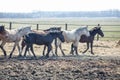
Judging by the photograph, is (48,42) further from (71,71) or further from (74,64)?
(71,71)

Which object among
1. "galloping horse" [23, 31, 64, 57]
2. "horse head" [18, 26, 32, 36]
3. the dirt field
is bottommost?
the dirt field

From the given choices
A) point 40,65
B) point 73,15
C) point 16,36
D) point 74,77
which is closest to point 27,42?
point 16,36

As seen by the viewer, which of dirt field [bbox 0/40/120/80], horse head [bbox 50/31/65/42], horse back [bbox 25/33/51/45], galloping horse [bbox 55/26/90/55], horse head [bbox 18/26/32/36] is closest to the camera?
dirt field [bbox 0/40/120/80]

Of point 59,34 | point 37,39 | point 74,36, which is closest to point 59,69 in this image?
point 37,39

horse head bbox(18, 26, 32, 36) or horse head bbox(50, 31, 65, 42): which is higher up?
horse head bbox(18, 26, 32, 36)

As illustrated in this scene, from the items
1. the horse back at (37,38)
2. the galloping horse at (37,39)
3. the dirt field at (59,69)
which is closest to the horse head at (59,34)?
the galloping horse at (37,39)

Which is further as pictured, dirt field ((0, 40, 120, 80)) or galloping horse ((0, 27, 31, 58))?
galloping horse ((0, 27, 31, 58))

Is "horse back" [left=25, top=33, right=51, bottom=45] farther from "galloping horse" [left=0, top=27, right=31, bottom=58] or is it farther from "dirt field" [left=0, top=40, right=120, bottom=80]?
"dirt field" [left=0, top=40, right=120, bottom=80]

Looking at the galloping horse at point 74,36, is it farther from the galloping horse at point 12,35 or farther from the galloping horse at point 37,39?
the galloping horse at point 12,35

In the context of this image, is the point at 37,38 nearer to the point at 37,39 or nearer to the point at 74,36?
the point at 37,39

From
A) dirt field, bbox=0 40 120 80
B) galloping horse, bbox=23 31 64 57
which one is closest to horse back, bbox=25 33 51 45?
galloping horse, bbox=23 31 64 57

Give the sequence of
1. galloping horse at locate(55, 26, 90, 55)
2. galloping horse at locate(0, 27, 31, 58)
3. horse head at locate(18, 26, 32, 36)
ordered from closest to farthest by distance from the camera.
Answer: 1. galloping horse at locate(0, 27, 31, 58)
2. horse head at locate(18, 26, 32, 36)
3. galloping horse at locate(55, 26, 90, 55)

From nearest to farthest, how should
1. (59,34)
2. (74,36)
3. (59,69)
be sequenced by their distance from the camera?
(59,69), (59,34), (74,36)

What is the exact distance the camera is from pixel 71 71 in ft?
37.0
